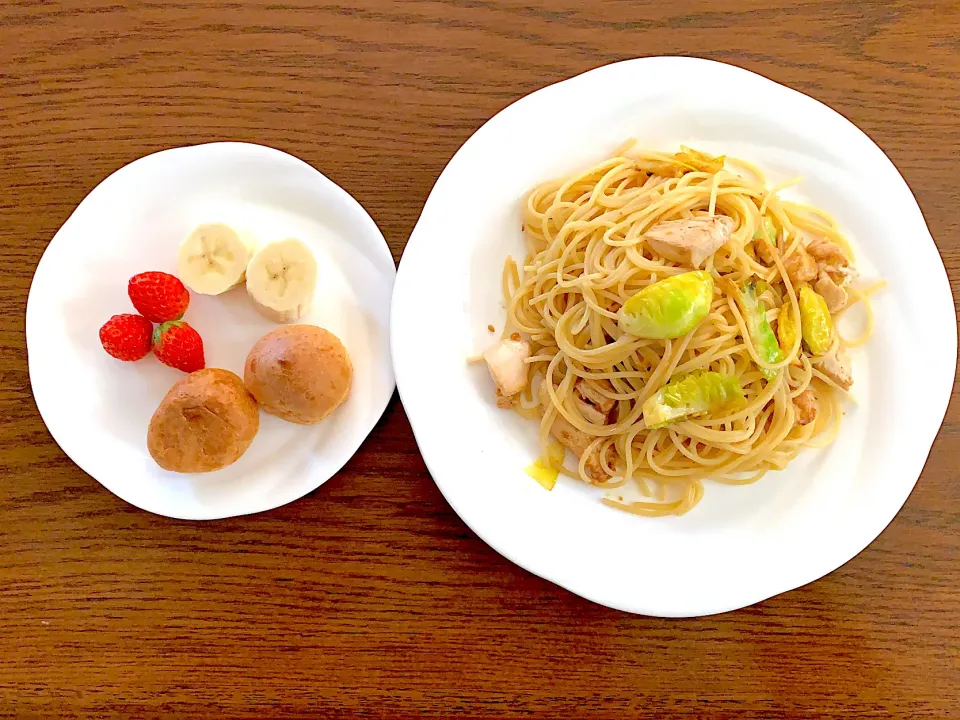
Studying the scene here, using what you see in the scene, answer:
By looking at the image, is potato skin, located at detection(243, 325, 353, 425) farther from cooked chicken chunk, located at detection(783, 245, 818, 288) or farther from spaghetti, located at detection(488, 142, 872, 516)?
cooked chicken chunk, located at detection(783, 245, 818, 288)

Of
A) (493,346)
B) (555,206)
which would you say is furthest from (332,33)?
(493,346)

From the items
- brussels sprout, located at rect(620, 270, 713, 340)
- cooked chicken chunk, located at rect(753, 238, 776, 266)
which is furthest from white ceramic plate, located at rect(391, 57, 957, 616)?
brussels sprout, located at rect(620, 270, 713, 340)

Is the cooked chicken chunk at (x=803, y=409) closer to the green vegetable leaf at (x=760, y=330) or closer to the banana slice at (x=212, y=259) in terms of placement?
the green vegetable leaf at (x=760, y=330)

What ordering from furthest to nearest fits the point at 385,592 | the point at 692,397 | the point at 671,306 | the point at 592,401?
→ 1. the point at 385,592
2. the point at 592,401
3. the point at 692,397
4. the point at 671,306

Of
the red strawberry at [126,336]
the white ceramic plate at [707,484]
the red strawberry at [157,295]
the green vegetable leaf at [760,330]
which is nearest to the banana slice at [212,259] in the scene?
the red strawberry at [157,295]

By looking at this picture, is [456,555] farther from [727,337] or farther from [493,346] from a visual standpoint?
[727,337]

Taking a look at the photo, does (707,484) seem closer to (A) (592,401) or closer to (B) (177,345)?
(A) (592,401)

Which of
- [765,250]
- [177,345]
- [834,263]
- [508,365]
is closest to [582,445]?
[508,365]
